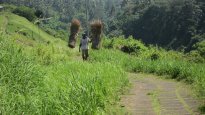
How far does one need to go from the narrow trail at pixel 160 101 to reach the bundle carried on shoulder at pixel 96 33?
46.7 feet

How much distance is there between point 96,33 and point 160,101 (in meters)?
17.7

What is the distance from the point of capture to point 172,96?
414 inches

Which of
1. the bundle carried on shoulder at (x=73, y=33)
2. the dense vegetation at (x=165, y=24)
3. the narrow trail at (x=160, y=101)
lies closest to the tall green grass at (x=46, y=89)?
the narrow trail at (x=160, y=101)

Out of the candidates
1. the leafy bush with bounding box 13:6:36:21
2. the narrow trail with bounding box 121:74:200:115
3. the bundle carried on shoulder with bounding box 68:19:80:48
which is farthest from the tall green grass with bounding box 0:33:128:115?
the leafy bush with bounding box 13:6:36:21

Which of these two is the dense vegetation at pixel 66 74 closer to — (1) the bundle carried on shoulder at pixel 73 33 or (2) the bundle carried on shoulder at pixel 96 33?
(2) the bundle carried on shoulder at pixel 96 33

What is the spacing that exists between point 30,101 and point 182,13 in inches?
3601

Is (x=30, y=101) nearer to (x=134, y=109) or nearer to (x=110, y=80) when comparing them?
(x=134, y=109)

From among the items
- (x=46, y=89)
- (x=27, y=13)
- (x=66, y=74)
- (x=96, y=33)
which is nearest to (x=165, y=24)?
(x=27, y=13)

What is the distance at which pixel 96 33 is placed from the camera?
27.1m

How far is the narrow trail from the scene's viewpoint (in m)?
8.45

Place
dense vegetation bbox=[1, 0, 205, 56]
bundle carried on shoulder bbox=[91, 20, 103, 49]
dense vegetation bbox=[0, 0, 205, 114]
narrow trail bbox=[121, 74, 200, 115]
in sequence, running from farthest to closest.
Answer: dense vegetation bbox=[1, 0, 205, 56] → bundle carried on shoulder bbox=[91, 20, 103, 49] → narrow trail bbox=[121, 74, 200, 115] → dense vegetation bbox=[0, 0, 205, 114]

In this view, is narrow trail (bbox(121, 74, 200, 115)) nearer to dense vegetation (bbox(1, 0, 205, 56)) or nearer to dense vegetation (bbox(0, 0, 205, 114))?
dense vegetation (bbox(0, 0, 205, 114))

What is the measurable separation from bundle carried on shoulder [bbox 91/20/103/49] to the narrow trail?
14.2 meters

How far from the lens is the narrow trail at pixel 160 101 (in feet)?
27.7
